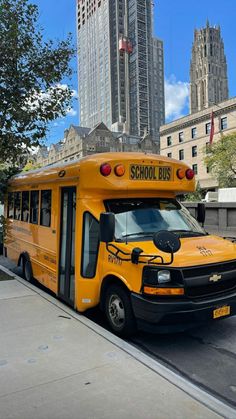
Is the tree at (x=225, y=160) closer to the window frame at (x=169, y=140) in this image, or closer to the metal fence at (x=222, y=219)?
the window frame at (x=169, y=140)

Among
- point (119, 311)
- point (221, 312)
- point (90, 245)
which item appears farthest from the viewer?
point (90, 245)

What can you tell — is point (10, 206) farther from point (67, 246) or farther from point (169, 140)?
Result: point (169, 140)

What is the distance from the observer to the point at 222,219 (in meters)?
15.3

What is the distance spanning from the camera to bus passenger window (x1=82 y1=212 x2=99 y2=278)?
17.3 ft

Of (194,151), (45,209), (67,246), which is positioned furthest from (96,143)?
(67,246)

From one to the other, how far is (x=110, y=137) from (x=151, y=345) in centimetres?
10786

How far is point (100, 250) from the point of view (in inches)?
204

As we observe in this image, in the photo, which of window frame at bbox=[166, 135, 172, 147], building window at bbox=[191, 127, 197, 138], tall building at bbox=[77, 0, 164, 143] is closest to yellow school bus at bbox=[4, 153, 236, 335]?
building window at bbox=[191, 127, 197, 138]

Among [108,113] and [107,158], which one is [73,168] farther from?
[108,113]

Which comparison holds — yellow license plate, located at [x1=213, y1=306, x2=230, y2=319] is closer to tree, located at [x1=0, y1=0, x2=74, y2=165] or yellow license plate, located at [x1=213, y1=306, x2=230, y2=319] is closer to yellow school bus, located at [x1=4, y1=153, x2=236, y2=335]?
yellow school bus, located at [x1=4, y1=153, x2=236, y2=335]

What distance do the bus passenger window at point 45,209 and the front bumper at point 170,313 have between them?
2.99 meters

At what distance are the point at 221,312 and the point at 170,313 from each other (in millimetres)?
814

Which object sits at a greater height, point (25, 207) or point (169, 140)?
Result: point (169, 140)

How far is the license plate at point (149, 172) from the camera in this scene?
532 centimetres
